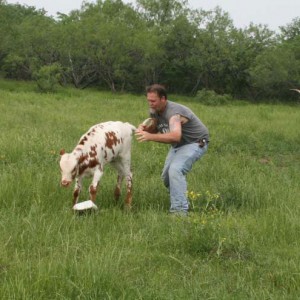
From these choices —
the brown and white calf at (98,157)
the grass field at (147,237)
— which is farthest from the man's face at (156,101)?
the grass field at (147,237)

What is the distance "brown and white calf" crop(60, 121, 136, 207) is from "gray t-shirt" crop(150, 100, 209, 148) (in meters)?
0.44

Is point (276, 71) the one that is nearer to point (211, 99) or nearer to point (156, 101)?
point (211, 99)

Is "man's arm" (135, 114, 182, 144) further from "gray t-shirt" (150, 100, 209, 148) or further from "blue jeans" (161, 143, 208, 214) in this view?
"blue jeans" (161, 143, 208, 214)

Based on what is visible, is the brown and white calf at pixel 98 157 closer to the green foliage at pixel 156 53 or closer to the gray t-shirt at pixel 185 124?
the gray t-shirt at pixel 185 124

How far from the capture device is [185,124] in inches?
261

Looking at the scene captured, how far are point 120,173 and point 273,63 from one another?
33.7 meters

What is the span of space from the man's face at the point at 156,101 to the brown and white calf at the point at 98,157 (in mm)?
526

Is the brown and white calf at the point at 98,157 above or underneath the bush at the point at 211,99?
above

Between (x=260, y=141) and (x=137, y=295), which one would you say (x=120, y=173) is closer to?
(x=137, y=295)

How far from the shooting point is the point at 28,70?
3903 cm

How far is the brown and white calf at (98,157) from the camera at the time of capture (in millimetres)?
5708

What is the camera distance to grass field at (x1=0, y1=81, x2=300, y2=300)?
151 inches

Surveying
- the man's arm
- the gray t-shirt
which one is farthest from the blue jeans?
the man's arm

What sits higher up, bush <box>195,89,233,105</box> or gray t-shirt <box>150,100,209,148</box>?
gray t-shirt <box>150,100,209,148</box>
